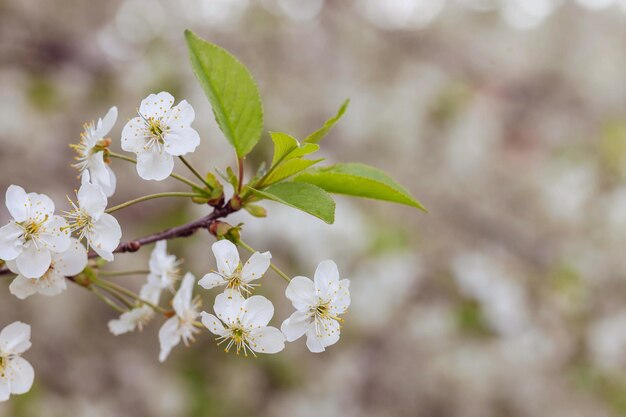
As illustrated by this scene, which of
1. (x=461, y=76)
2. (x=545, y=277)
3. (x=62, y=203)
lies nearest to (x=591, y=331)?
(x=545, y=277)

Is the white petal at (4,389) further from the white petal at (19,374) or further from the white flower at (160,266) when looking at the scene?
the white flower at (160,266)

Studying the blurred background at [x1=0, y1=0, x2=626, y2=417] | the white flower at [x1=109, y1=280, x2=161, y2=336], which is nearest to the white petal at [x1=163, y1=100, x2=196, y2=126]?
the white flower at [x1=109, y1=280, x2=161, y2=336]

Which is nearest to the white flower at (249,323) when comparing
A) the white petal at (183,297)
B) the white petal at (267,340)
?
the white petal at (267,340)

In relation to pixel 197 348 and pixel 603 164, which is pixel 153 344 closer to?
pixel 197 348

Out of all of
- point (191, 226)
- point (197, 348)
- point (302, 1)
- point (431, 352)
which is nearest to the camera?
point (191, 226)

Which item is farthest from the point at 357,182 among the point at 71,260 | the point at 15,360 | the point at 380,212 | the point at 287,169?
the point at 380,212

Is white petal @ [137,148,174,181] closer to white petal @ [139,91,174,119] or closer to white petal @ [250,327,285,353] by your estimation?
white petal @ [139,91,174,119]
